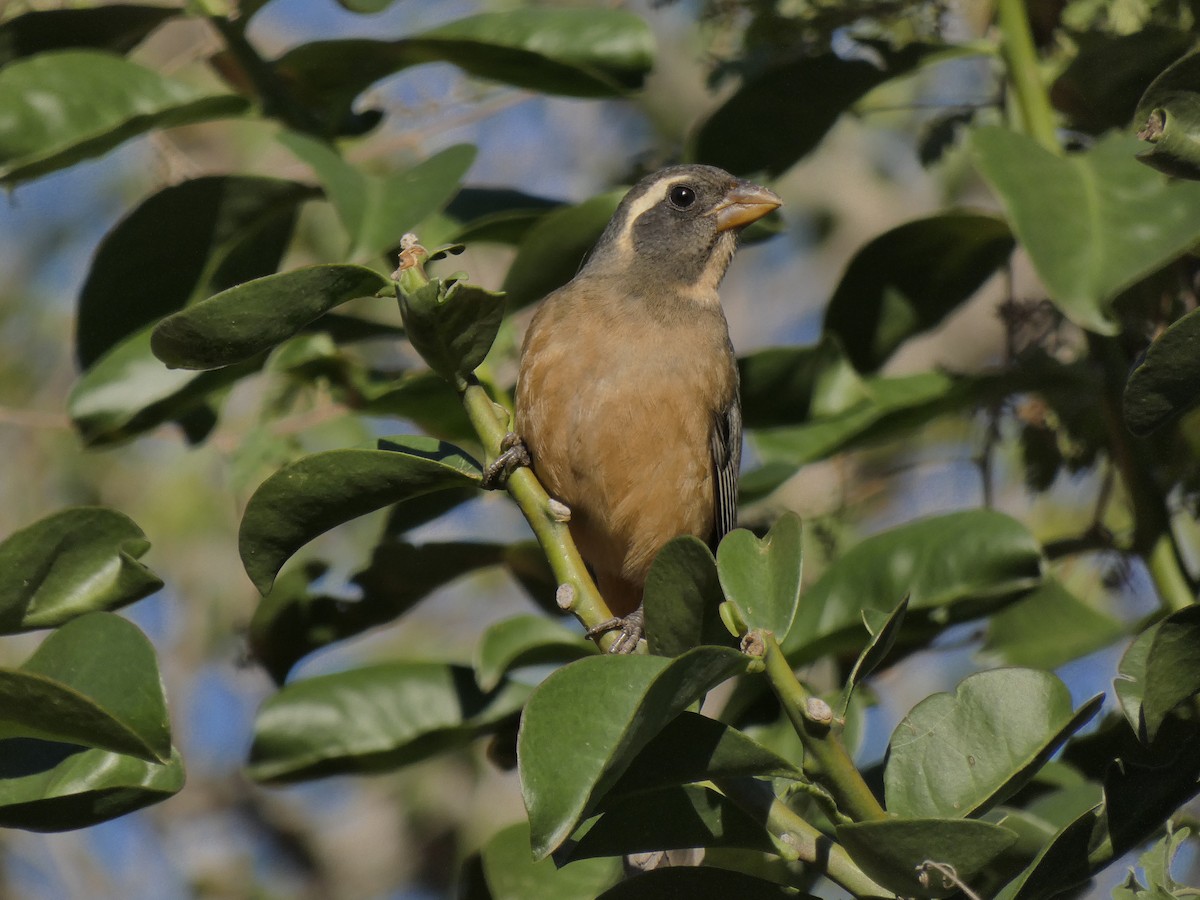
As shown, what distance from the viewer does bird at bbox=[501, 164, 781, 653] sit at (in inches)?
167

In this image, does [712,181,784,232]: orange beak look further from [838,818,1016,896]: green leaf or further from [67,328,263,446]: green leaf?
[838,818,1016,896]: green leaf

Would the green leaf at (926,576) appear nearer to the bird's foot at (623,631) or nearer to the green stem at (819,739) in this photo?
the bird's foot at (623,631)

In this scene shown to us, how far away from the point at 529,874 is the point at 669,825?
2.41 feet

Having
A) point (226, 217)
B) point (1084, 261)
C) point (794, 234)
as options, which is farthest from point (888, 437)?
point (794, 234)

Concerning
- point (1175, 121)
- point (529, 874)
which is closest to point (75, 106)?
point (529, 874)

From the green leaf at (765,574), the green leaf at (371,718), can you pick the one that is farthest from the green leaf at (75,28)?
the green leaf at (765,574)

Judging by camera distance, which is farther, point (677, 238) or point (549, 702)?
point (677, 238)

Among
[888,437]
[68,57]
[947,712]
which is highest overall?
[68,57]

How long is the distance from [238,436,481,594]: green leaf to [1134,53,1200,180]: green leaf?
1173 millimetres

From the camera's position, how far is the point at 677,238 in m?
5.04

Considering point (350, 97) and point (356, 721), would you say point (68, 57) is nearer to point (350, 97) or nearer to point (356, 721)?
point (350, 97)

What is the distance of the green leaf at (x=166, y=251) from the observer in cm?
364

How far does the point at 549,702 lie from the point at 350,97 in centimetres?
232

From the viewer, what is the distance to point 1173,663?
212 cm
